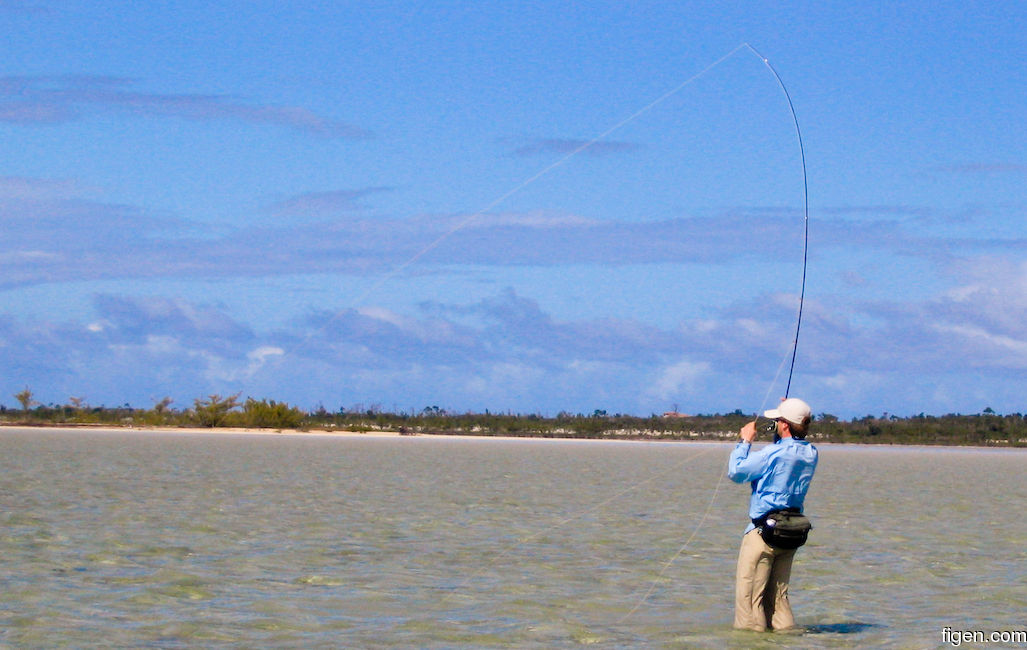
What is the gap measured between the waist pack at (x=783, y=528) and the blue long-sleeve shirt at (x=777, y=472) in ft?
0.21

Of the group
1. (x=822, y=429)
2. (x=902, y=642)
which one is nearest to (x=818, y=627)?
(x=902, y=642)

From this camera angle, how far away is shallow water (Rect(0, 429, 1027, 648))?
12328mm

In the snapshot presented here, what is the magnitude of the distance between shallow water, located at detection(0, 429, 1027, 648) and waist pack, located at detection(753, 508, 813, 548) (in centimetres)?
94

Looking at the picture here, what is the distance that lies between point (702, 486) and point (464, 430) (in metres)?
80.8

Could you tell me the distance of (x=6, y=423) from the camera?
107500 millimetres

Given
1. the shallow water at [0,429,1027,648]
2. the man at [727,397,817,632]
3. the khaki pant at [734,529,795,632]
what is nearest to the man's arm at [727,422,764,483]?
the man at [727,397,817,632]

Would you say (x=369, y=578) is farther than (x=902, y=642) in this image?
Yes

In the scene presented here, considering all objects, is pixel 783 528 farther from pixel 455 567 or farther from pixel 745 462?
pixel 455 567

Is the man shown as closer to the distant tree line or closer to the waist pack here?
the waist pack

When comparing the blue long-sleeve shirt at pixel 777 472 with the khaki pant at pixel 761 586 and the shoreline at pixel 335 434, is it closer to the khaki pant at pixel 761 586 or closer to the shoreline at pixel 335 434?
the khaki pant at pixel 761 586

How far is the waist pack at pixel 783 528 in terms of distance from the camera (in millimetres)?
11461

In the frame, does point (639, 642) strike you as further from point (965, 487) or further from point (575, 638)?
point (965, 487)

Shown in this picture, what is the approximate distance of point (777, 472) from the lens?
11.6m
